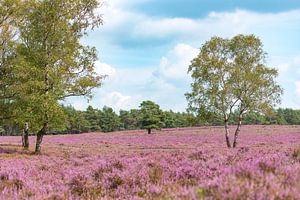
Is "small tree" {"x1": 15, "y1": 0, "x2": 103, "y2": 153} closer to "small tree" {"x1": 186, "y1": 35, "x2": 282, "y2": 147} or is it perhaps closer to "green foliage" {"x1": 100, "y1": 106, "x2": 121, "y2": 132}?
"small tree" {"x1": 186, "y1": 35, "x2": 282, "y2": 147}

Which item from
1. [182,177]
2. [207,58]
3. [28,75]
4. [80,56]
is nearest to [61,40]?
[80,56]

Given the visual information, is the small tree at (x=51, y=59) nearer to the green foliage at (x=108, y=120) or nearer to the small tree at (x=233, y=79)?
the small tree at (x=233, y=79)

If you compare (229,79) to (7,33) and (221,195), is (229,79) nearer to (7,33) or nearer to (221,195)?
(7,33)

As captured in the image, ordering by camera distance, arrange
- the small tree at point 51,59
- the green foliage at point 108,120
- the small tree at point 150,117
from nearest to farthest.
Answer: the small tree at point 51,59 → the small tree at point 150,117 → the green foliage at point 108,120

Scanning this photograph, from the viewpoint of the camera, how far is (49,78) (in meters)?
32.9

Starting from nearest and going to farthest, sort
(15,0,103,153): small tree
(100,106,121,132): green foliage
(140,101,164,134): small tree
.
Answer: (15,0,103,153): small tree → (140,101,164,134): small tree → (100,106,121,132): green foliage

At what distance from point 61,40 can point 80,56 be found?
2186 mm

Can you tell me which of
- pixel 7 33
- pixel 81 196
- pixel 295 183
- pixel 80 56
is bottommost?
pixel 81 196

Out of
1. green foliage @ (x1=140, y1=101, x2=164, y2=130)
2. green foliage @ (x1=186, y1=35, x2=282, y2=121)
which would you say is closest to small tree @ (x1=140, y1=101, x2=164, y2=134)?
green foliage @ (x1=140, y1=101, x2=164, y2=130)

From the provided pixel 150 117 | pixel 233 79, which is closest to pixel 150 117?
pixel 150 117

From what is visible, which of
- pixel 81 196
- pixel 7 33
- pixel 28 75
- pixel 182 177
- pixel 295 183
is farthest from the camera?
pixel 7 33

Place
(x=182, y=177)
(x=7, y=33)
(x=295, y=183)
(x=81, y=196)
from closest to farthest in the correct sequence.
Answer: (x=295, y=183)
(x=81, y=196)
(x=182, y=177)
(x=7, y=33)

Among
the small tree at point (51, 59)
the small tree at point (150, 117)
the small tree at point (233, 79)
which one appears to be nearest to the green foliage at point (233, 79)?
the small tree at point (233, 79)

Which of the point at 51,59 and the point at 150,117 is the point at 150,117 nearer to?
the point at 150,117
